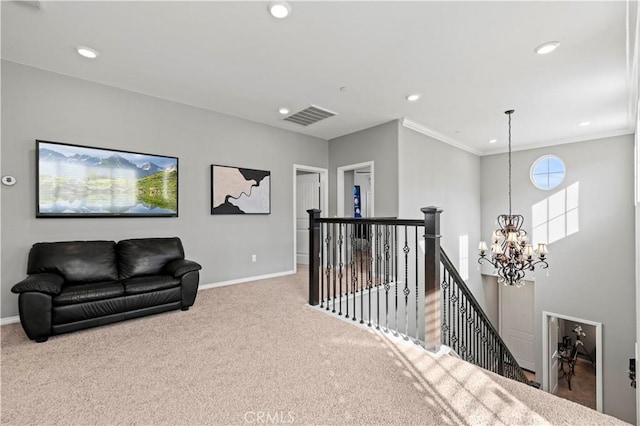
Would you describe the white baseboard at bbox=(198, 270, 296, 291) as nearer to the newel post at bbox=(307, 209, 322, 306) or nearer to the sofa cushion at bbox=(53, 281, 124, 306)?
the sofa cushion at bbox=(53, 281, 124, 306)

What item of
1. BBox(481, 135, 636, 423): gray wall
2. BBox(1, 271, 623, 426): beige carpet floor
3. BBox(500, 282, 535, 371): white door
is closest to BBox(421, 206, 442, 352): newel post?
BBox(1, 271, 623, 426): beige carpet floor

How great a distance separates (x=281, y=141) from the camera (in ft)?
17.3

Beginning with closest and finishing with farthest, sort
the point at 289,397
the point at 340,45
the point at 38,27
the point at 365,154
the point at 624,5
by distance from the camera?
the point at 289,397
the point at 624,5
the point at 38,27
the point at 340,45
the point at 365,154

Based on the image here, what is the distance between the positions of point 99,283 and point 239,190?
7.35ft

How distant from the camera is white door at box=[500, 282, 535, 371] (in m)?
7.39

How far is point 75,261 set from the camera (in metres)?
3.03

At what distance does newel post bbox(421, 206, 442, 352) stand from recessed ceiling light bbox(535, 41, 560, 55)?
1.94 m

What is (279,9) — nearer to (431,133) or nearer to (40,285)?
(40,285)

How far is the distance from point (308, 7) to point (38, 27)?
93.8 inches

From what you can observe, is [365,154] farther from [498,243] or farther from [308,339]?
[308,339]

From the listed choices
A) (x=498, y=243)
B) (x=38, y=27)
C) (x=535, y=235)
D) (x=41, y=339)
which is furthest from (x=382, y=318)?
(x=38, y=27)

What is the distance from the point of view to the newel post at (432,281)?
2391mm

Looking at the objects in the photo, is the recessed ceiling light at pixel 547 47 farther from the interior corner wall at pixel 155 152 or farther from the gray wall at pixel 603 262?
the gray wall at pixel 603 262

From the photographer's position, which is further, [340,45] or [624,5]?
[340,45]
